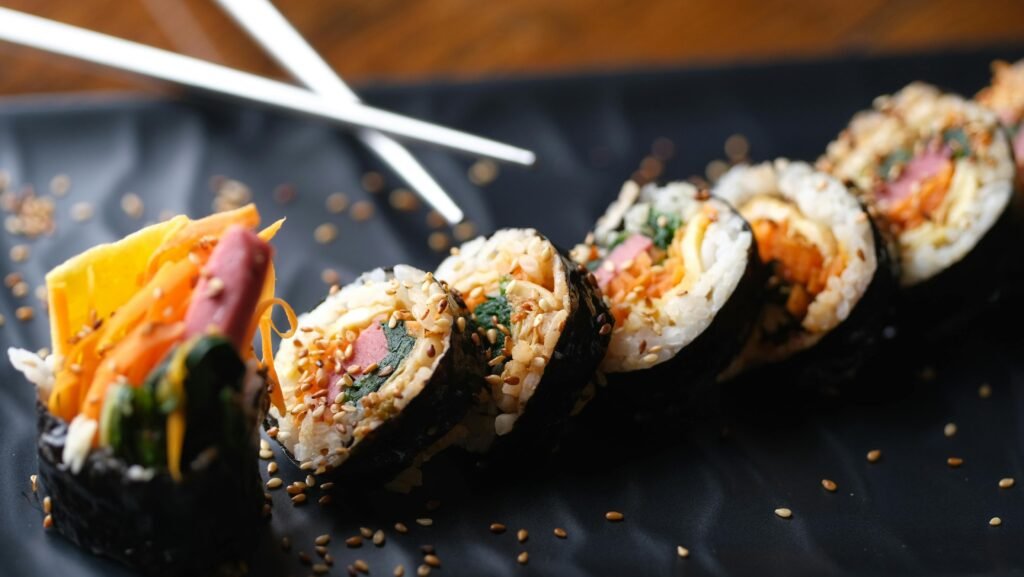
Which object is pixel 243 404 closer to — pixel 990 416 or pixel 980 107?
pixel 990 416

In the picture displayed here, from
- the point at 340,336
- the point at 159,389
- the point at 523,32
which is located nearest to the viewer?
the point at 159,389

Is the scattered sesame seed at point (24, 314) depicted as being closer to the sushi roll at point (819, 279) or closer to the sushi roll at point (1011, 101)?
the sushi roll at point (819, 279)

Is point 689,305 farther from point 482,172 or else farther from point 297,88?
point 297,88

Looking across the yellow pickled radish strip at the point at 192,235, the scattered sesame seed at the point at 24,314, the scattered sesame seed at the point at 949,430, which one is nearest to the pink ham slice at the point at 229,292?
the yellow pickled radish strip at the point at 192,235

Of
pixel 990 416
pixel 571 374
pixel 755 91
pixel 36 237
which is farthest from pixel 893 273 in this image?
pixel 36 237

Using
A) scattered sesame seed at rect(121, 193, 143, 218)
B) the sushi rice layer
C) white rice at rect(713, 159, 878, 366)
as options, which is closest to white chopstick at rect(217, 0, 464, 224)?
scattered sesame seed at rect(121, 193, 143, 218)

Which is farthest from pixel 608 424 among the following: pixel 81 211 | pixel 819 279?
pixel 81 211
